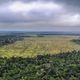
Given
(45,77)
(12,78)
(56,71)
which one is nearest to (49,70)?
(56,71)

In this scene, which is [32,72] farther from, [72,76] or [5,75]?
[72,76]

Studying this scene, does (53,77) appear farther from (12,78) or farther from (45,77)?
(12,78)

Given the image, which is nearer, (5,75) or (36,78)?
(36,78)

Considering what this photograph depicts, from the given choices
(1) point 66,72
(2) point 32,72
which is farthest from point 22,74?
(1) point 66,72

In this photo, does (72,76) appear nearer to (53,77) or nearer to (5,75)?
(53,77)

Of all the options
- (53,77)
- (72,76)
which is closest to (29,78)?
(53,77)

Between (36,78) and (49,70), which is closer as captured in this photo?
(36,78)

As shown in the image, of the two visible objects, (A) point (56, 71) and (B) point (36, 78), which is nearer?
(B) point (36, 78)
